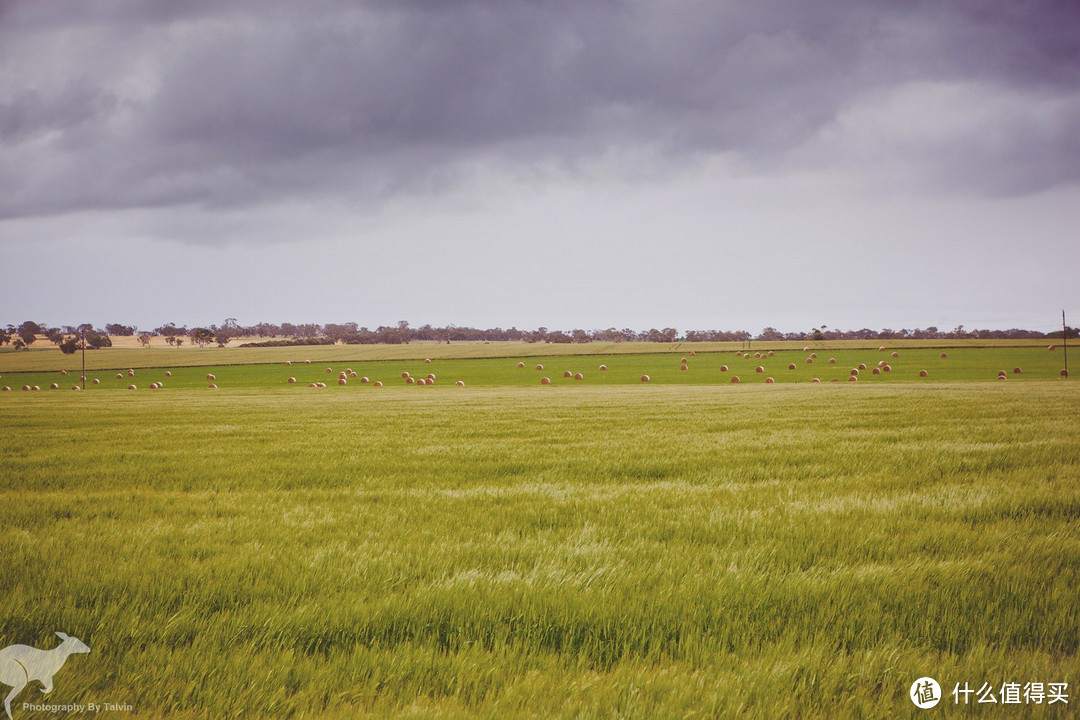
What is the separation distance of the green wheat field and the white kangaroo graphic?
0.07 metres

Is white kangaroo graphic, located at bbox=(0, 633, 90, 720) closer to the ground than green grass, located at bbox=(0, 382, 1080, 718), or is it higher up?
higher up

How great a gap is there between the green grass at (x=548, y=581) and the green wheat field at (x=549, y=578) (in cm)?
2

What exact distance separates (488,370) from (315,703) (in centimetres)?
5872

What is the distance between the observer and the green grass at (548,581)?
273cm

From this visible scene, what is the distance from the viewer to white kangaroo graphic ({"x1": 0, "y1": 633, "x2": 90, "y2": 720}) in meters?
2.64

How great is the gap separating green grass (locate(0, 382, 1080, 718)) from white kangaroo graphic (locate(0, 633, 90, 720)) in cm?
7

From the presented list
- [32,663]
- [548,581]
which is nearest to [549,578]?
[548,581]

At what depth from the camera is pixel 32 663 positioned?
112 inches

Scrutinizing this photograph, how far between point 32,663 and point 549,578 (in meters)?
2.93

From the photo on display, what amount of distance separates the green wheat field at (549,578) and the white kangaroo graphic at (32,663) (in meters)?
0.07

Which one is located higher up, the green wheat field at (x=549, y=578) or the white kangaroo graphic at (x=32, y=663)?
the white kangaroo graphic at (x=32, y=663)

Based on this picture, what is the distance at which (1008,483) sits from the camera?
21.8ft

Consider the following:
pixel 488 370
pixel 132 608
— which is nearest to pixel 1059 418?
pixel 132 608

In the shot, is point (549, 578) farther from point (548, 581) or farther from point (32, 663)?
point (32, 663)
